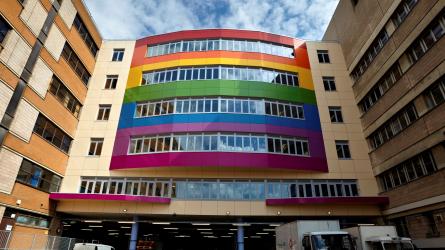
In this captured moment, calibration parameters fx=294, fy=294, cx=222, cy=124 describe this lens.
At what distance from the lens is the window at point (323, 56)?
3625cm

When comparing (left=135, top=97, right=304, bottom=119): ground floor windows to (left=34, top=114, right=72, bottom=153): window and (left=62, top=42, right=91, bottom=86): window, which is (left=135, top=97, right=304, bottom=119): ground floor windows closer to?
(left=34, top=114, right=72, bottom=153): window

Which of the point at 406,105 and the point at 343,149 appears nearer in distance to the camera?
the point at 406,105

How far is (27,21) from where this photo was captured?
24.6 metres

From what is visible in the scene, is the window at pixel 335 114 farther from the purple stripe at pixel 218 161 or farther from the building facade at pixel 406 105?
the purple stripe at pixel 218 161

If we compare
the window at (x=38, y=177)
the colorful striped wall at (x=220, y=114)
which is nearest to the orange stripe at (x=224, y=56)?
the colorful striped wall at (x=220, y=114)

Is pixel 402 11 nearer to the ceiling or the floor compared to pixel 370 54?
nearer to the ceiling

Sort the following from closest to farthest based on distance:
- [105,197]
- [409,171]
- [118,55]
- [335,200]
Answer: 1. [409,171]
2. [105,197]
3. [335,200]
4. [118,55]

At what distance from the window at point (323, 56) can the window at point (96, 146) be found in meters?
27.1

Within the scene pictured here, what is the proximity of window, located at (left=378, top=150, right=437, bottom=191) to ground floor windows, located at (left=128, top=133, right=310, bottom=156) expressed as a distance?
24.9 feet

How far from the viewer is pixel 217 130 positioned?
29.2 metres

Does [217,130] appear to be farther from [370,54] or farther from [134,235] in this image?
[370,54]

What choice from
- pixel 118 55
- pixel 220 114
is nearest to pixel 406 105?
pixel 220 114

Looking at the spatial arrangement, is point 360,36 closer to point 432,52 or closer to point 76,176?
point 432,52

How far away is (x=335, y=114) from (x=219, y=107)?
43.0ft
